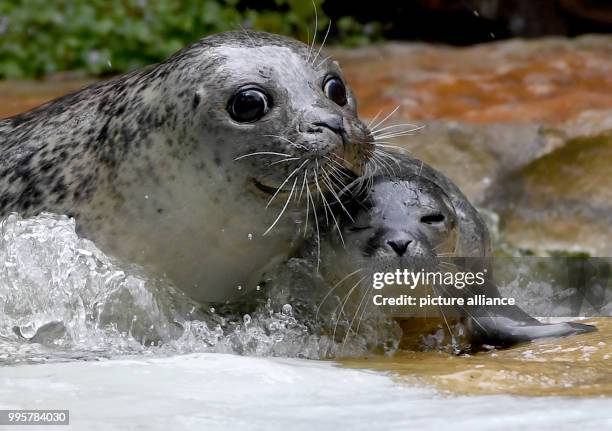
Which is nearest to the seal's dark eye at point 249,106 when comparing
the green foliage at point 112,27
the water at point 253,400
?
the water at point 253,400

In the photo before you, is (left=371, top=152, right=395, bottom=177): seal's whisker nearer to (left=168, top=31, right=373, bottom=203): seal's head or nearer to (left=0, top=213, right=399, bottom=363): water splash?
(left=168, top=31, right=373, bottom=203): seal's head

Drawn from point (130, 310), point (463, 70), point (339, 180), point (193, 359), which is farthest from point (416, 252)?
point (463, 70)

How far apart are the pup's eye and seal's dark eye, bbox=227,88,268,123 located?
2.64ft

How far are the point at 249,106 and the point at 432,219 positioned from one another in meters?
0.89

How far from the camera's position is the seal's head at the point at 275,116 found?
424 centimetres

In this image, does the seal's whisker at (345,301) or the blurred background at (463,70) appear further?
the blurred background at (463,70)

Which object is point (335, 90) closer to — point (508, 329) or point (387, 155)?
point (387, 155)

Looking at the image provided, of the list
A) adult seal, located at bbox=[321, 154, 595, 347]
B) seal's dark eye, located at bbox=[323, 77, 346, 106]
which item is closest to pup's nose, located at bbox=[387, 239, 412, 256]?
adult seal, located at bbox=[321, 154, 595, 347]

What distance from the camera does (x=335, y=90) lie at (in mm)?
4680

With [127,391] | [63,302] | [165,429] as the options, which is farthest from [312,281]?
[165,429]

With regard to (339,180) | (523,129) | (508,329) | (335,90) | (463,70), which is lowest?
(508,329)

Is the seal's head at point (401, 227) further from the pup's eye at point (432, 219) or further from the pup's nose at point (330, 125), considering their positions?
the pup's nose at point (330, 125)

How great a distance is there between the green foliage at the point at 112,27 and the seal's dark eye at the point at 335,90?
271 inches

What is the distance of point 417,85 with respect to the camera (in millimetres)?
10094
